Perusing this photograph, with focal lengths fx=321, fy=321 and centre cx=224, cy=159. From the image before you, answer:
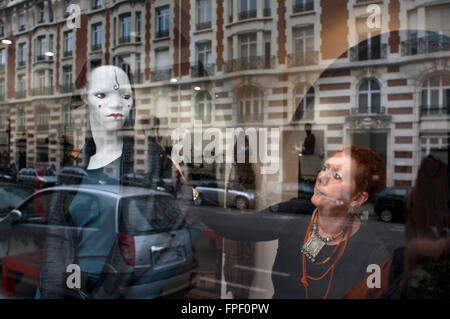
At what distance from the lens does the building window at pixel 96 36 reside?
1.46 m

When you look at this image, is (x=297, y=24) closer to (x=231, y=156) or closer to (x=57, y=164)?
(x=231, y=156)

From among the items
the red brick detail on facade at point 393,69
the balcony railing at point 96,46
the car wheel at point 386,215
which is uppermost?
the balcony railing at point 96,46

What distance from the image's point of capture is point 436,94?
95cm

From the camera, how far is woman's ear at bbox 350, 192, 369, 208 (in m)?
1.08

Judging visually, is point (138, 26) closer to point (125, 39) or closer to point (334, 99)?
point (125, 39)

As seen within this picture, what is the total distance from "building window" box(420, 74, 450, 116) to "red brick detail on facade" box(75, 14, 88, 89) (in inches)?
55.0

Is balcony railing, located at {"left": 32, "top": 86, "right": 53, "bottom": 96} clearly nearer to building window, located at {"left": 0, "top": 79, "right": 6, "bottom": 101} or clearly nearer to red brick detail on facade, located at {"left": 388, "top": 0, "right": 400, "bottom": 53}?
building window, located at {"left": 0, "top": 79, "right": 6, "bottom": 101}

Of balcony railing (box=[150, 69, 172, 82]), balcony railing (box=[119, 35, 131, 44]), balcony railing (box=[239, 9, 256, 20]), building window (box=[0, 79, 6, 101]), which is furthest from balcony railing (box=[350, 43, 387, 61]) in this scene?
building window (box=[0, 79, 6, 101])

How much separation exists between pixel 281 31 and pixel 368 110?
40cm

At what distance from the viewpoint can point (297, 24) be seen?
44.2 inches

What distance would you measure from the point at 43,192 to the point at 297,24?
1396 millimetres

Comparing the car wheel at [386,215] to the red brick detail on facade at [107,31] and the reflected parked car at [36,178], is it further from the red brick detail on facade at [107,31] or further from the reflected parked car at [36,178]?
the reflected parked car at [36,178]

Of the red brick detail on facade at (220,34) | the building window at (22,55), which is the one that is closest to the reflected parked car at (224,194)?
the red brick detail on facade at (220,34)

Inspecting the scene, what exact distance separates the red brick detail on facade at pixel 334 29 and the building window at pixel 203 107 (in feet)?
1.49
